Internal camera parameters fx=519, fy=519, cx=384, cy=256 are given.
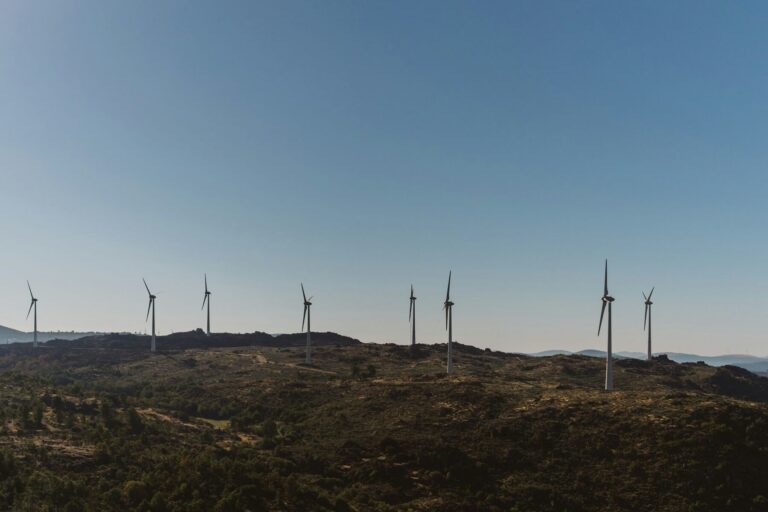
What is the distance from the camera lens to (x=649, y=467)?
4944 cm

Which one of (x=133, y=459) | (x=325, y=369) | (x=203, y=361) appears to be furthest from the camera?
(x=203, y=361)

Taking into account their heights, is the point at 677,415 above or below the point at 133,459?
above

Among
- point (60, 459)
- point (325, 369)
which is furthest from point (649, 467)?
point (325, 369)

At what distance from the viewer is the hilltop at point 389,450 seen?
43906 millimetres

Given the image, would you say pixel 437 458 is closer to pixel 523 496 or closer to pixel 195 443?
pixel 523 496

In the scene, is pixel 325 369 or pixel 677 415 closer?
pixel 677 415

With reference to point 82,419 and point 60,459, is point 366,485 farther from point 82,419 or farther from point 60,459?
point 82,419

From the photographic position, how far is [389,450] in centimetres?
5762

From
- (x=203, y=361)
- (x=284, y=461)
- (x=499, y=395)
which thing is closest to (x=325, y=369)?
(x=203, y=361)

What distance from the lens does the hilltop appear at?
43.9 meters

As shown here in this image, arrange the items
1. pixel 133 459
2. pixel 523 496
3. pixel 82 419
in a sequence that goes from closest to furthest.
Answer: pixel 523 496
pixel 133 459
pixel 82 419

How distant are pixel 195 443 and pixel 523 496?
124 feet

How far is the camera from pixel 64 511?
38062mm

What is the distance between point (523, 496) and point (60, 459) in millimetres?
43566
